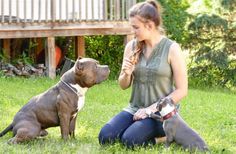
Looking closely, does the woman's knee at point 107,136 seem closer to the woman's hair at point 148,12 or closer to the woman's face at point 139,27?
the woman's face at point 139,27

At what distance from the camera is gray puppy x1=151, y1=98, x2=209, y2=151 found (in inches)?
258

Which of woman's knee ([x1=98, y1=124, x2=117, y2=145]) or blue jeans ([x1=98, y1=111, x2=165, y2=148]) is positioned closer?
blue jeans ([x1=98, y1=111, x2=165, y2=148])

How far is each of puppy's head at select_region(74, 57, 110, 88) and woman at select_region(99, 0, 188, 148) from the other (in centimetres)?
31

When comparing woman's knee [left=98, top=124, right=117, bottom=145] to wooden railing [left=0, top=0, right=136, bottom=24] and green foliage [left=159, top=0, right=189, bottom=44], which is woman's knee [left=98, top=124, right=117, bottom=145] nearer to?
wooden railing [left=0, top=0, right=136, bottom=24]

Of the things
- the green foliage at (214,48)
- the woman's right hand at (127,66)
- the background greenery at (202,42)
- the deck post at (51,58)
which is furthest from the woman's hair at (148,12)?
the green foliage at (214,48)

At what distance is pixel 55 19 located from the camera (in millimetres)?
14359

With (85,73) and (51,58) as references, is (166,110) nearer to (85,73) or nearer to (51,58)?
(85,73)

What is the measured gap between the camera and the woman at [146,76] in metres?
6.78

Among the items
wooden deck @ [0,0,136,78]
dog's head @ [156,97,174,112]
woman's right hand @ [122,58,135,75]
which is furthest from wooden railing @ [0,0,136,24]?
dog's head @ [156,97,174,112]

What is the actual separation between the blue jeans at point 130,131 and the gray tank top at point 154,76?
24 cm

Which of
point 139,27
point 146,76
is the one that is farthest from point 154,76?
point 139,27

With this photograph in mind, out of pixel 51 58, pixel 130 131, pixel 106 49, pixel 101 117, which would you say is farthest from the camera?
pixel 106 49

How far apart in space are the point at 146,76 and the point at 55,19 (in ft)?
25.3

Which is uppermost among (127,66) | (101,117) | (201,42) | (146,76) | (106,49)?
(127,66)
